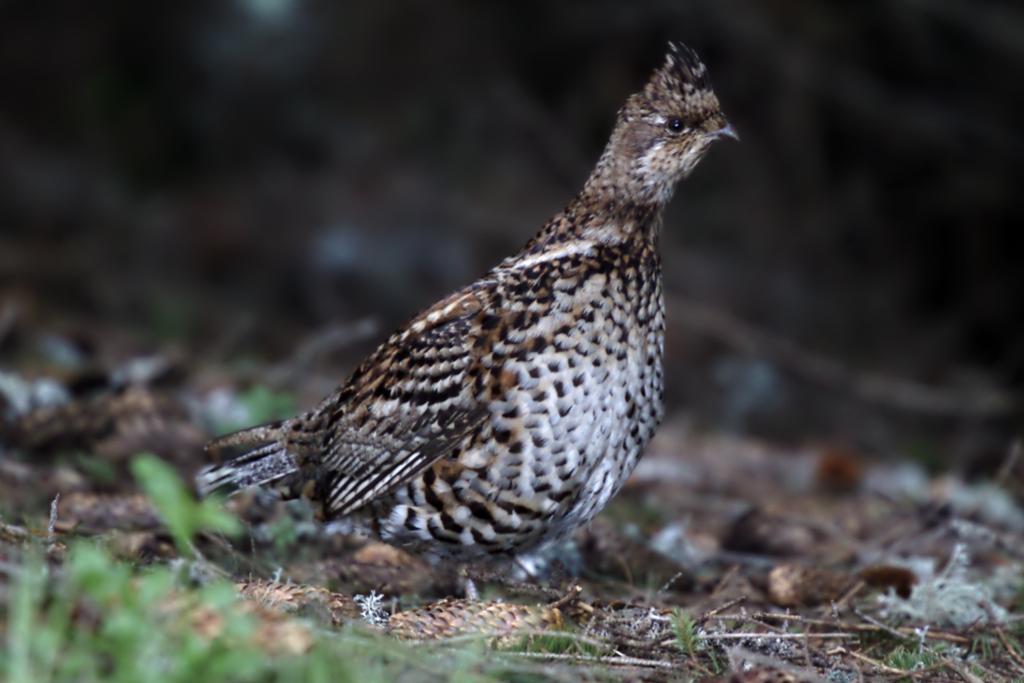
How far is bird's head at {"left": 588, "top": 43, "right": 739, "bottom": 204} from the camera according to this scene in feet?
14.8

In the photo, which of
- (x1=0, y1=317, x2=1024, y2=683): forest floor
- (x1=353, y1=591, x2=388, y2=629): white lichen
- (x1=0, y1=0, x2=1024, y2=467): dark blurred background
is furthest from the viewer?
(x1=0, y1=0, x2=1024, y2=467): dark blurred background

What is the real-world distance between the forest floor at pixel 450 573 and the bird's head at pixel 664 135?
4.20 ft

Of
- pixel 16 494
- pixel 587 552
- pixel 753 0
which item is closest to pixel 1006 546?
pixel 587 552

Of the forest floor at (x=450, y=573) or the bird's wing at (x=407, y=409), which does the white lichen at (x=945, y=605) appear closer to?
the forest floor at (x=450, y=573)

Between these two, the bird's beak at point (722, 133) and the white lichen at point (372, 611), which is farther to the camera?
the bird's beak at point (722, 133)

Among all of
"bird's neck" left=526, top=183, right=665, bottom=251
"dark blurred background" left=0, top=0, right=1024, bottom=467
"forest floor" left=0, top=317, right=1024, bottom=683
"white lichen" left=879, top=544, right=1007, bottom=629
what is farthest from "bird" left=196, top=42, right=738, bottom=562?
"dark blurred background" left=0, top=0, right=1024, bottom=467

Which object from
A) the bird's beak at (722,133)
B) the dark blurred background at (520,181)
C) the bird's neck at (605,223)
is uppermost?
the dark blurred background at (520,181)

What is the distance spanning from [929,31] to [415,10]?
12.4 ft

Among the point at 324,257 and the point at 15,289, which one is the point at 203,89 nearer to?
the point at 324,257

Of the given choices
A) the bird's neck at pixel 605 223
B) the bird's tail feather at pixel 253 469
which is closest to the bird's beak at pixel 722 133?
the bird's neck at pixel 605 223

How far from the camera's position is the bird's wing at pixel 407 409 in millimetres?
4199

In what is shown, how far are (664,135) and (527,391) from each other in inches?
42.5

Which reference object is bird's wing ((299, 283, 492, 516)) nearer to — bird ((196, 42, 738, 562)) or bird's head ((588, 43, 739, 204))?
bird ((196, 42, 738, 562))

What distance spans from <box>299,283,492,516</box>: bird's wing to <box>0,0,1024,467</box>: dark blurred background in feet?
10.9
